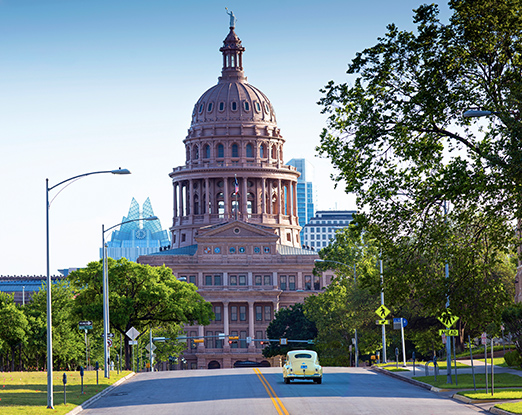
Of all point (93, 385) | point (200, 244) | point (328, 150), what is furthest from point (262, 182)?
point (328, 150)

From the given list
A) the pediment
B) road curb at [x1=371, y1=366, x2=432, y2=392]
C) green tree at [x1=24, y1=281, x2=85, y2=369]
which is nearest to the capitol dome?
the pediment

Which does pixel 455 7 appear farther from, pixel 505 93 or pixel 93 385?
pixel 93 385

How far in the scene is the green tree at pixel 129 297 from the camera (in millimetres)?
73312

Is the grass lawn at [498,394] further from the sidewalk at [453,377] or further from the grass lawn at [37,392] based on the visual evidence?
the grass lawn at [37,392]

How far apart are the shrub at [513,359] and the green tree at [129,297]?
92.4 ft

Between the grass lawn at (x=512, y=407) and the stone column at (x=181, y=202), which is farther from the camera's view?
the stone column at (x=181, y=202)

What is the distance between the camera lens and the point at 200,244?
15925cm

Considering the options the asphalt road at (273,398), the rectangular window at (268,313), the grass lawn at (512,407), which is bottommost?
the asphalt road at (273,398)

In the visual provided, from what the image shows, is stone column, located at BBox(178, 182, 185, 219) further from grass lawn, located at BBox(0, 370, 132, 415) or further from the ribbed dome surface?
grass lawn, located at BBox(0, 370, 132, 415)

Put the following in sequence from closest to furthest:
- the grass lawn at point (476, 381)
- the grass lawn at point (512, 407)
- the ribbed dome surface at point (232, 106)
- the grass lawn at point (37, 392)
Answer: the grass lawn at point (512, 407)
the grass lawn at point (37, 392)
the grass lawn at point (476, 381)
the ribbed dome surface at point (232, 106)

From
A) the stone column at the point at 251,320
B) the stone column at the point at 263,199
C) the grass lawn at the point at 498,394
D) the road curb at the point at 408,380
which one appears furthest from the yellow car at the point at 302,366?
the stone column at the point at 263,199

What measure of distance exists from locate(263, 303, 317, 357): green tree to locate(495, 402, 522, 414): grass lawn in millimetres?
91551

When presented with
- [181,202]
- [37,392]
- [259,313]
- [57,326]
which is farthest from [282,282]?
[37,392]

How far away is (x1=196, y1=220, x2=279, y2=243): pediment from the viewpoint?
522ft
